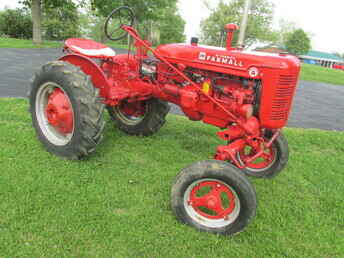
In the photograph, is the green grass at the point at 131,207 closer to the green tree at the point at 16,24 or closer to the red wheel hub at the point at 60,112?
the red wheel hub at the point at 60,112

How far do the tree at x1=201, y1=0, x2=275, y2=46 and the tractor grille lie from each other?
132 feet

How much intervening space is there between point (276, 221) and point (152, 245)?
130 cm

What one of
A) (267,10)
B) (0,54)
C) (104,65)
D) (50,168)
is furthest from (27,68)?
(267,10)

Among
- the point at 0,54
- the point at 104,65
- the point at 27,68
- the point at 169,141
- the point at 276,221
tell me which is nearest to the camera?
the point at 276,221

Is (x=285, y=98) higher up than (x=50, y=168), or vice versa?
(x=285, y=98)

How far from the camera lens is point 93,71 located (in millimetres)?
3631

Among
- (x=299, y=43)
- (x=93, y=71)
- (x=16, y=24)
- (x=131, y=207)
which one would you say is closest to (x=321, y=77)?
(x=93, y=71)

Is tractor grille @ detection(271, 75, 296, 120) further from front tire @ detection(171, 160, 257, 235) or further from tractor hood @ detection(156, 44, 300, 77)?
front tire @ detection(171, 160, 257, 235)

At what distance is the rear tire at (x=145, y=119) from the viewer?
4471 millimetres

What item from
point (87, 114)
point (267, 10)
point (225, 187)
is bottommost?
point (225, 187)

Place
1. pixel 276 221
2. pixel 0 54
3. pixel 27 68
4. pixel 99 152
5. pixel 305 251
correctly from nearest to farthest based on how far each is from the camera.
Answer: pixel 305 251 → pixel 276 221 → pixel 99 152 → pixel 27 68 → pixel 0 54

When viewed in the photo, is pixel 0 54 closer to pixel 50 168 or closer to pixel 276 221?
pixel 50 168

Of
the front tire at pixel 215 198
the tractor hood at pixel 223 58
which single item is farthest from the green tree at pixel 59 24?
the front tire at pixel 215 198

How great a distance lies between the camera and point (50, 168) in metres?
3.33
